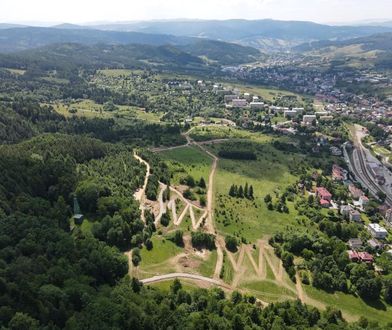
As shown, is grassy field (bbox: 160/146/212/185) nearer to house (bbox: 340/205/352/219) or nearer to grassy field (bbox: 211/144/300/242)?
grassy field (bbox: 211/144/300/242)

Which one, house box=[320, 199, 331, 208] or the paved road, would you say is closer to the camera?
the paved road

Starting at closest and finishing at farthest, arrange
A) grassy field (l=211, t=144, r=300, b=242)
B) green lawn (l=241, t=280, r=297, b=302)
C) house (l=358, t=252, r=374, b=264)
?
green lawn (l=241, t=280, r=297, b=302), house (l=358, t=252, r=374, b=264), grassy field (l=211, t=144, r=300, b=242)

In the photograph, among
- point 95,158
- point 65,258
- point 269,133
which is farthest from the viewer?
point 269,133

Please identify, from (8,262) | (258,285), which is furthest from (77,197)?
(258,285)

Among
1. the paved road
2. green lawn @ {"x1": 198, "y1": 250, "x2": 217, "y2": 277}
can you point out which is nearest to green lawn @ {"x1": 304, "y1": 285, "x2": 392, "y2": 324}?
the paved road

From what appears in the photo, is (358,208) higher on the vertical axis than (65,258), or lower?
lower

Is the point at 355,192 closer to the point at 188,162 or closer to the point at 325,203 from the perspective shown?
the point at 325,203

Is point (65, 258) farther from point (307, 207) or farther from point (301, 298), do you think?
point (307, 207)

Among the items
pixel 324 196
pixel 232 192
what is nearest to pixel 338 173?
pixel 324 196
